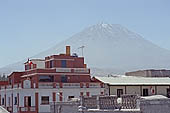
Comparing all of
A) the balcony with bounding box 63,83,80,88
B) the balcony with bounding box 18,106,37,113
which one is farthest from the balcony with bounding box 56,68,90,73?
the balcony with bounding box 18,106,37,113

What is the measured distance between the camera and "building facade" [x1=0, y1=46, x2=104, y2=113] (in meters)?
70.2

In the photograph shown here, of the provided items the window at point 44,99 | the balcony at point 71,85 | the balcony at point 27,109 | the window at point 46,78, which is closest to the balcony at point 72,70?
the window at point 46,78

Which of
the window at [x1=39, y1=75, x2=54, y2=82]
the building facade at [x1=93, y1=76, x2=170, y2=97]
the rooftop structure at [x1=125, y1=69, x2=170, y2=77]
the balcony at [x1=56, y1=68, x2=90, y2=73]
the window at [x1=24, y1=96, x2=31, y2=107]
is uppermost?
the balcony at [x1=56, y1=68, x2=90, y2=73]

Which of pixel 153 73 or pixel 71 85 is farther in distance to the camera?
pixel 153 73

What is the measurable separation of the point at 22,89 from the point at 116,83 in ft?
43.0

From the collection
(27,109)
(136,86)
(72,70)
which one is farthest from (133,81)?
(27,109)

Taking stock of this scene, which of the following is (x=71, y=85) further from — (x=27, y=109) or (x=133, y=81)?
(x=133, y=81)

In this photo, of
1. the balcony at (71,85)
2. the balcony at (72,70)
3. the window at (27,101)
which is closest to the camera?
the window at (27,101)

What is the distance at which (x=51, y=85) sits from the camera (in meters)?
70.6

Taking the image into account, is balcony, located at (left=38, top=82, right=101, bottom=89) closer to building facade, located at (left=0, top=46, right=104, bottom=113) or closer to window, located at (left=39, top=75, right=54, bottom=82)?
building facade, located at (left=0, top=46, right=104, bottom=113)

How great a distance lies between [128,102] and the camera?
145 feet

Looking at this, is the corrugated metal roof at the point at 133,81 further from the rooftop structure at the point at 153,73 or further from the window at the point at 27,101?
the rooftop structure at the point at 153,73

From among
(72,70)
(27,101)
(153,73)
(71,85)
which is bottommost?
(27,101)

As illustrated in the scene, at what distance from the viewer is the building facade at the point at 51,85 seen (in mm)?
70188
